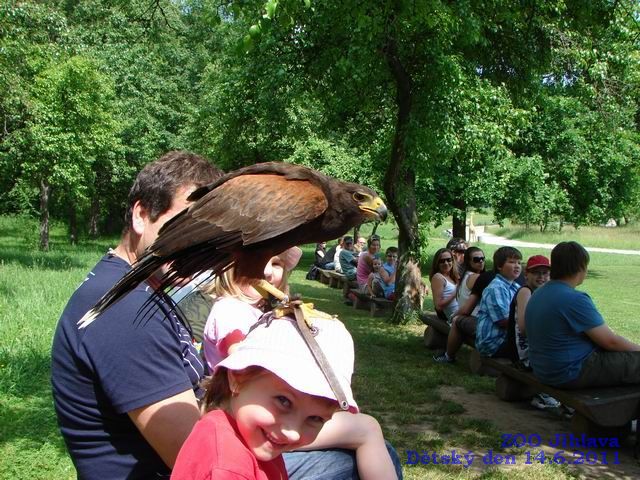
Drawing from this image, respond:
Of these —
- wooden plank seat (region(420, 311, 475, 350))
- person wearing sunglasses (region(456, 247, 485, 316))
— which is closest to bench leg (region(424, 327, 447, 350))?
wooden plank seat (region(420, 311, 475, 350))

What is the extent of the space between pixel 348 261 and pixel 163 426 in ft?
42.2

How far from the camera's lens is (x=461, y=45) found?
8.05m

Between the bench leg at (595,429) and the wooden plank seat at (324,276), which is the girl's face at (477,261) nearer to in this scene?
the bench leg at (595,429)

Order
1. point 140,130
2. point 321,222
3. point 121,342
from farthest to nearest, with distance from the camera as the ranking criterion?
1. point 140,130
2. point 321,222
3. point 121,342

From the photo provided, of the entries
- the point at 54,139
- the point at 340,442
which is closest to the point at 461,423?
the point at 340,442

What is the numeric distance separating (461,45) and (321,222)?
6150 mm

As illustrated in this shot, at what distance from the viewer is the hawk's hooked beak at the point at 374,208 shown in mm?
3223

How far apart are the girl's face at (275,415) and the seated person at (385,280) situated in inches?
382

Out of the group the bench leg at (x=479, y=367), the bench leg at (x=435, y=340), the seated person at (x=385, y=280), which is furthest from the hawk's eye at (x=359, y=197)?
the seated person at (x=385, y=280)

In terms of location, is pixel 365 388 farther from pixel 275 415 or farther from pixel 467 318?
pixel 275 415

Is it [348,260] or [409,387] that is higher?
[348,260]

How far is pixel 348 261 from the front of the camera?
573 inches

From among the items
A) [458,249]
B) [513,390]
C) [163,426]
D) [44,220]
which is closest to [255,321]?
[163,426]

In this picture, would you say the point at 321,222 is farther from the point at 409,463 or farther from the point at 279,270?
the point at 409,463
